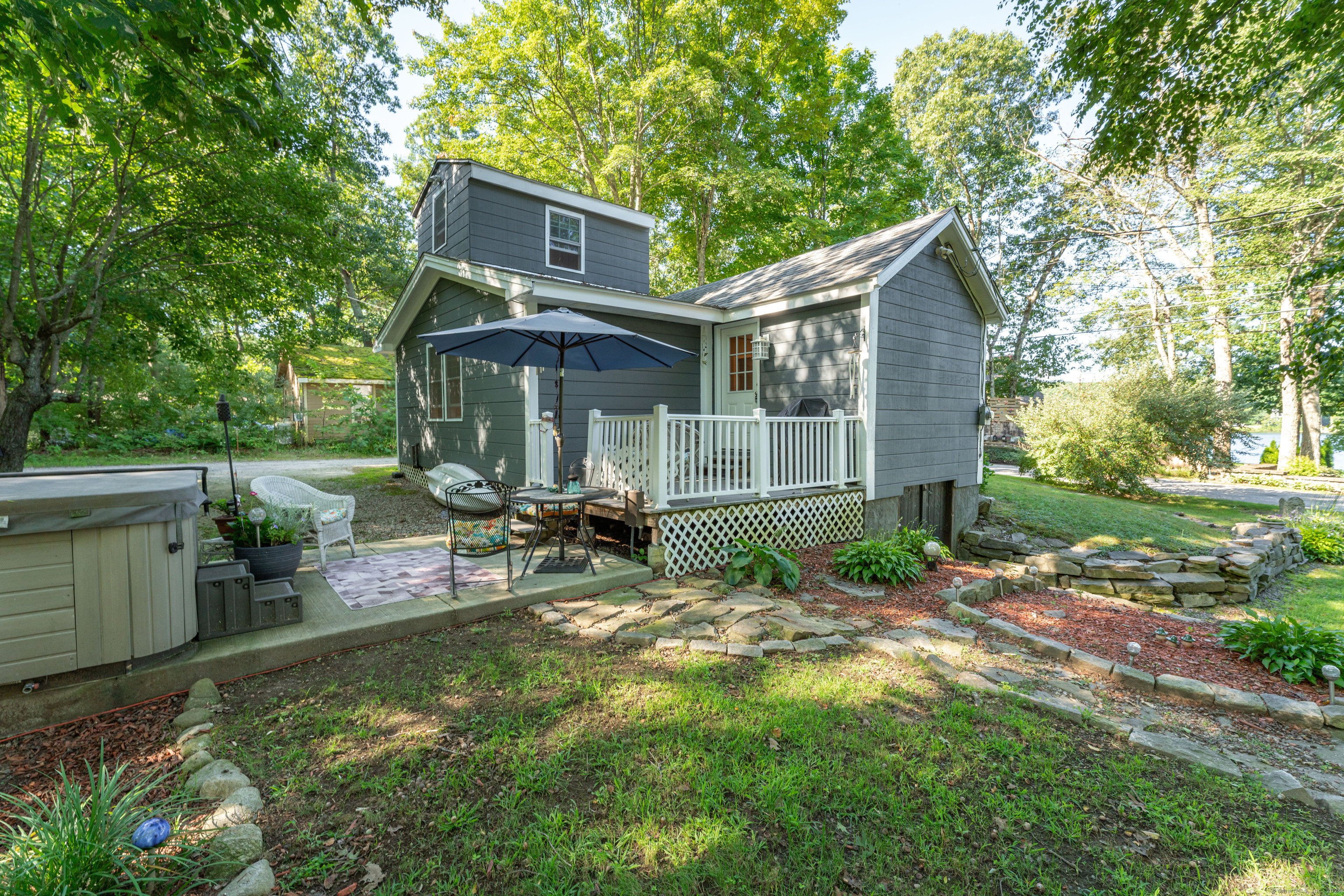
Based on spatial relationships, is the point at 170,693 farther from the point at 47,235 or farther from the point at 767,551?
the point at 47,235

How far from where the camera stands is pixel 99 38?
8.62ft

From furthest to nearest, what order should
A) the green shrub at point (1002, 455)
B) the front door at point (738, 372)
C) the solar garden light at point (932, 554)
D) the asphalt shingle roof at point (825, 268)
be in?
the green shrub at point (1002, 455) < the front door at point (738, 372) < the asphalt shingle roof at point (825, 268) < the solar garden light at point (932, 554)

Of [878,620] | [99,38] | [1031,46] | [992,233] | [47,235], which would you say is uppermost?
[992,233]

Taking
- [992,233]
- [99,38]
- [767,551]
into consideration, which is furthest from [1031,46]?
[992,233]

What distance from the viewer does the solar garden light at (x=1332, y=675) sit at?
3131mm

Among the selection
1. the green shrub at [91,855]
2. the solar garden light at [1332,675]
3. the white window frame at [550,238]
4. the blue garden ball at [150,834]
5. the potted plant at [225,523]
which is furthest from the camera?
the white window frame at [550,238]

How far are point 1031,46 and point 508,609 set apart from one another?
7108 mm

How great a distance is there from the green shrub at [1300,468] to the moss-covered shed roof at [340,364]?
1138 inches

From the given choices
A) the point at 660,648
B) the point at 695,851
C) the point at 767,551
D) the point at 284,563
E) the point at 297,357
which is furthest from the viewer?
the point at 297,357

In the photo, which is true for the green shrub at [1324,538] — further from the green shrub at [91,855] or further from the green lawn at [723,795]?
the green shrub at [91,855]

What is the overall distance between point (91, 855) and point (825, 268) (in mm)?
8554

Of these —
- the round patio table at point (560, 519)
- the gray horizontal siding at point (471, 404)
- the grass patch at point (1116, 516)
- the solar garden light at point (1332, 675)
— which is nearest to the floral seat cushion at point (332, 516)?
the round patio table at point (560, 519)

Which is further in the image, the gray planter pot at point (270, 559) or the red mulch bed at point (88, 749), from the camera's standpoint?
the gray planter pot at point (270, 559)

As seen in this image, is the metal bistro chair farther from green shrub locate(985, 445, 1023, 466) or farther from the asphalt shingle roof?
green shrub locate(985, 445, 1023, 466)
